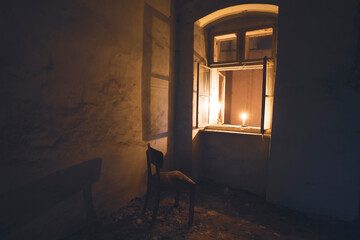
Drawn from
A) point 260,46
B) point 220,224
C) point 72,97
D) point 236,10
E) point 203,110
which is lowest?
point 220,224

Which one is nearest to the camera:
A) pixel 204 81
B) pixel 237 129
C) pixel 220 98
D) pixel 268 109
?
pixel 268 109

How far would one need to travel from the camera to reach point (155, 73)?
318cm

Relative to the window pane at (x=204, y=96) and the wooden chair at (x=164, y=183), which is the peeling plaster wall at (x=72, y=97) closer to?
the wooden chair at (x=164, y=183)

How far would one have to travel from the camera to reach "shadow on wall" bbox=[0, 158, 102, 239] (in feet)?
5.45

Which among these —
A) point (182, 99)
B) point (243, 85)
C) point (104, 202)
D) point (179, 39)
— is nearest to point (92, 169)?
point (104, 202)

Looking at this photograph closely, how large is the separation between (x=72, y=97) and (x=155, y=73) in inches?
56.5

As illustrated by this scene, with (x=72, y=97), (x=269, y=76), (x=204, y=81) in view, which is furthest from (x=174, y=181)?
(x=269, y=76)

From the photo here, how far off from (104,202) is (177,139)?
1.70 meters

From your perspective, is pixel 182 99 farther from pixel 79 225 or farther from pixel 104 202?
pixel 79 225

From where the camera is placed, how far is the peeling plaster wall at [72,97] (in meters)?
1.65

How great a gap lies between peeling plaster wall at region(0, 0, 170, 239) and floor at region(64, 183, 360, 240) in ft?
0.81

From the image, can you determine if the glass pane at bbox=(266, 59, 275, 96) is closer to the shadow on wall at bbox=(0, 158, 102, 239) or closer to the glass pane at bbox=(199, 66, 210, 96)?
the glass pane at bbox=(199, 66, 210, 96)

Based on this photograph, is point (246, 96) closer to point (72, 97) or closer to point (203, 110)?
point (203, 110)

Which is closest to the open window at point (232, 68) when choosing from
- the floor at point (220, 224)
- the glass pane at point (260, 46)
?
the floor at point (220, 224)
